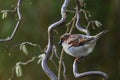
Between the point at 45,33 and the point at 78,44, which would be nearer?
the point at 78,44

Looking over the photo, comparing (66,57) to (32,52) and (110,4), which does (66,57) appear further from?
(110,4)

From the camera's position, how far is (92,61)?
9.41 ft

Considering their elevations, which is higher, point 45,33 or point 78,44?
point 78,44

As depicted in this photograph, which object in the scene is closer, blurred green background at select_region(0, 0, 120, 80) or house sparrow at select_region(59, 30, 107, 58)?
house sparrow at select_region(59, 30, 107, 58)

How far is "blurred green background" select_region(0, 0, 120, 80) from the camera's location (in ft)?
8.80

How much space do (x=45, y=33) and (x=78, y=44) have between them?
1477mm

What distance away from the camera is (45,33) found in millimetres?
2770

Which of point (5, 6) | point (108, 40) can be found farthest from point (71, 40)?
point (108, 40)

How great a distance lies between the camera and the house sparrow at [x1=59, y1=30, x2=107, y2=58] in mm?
1272

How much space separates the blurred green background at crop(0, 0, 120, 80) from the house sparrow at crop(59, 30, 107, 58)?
4.15 feet

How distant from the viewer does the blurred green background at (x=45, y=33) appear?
268 cm

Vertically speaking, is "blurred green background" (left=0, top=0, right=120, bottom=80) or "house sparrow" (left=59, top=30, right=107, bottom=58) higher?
"house sparrow" (left=59, top=30, right=107, bottom=58)

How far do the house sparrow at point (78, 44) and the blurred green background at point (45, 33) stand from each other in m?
1.26

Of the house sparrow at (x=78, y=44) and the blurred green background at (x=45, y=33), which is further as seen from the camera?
the blurred green background at (x=45, y=33)
